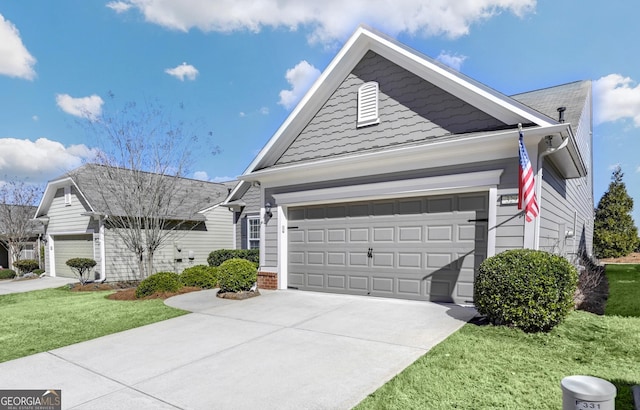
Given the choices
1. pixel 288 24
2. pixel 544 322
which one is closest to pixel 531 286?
pixel 544 322

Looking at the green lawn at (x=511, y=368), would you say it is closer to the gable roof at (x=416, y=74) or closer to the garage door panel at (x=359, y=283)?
the garage door panel at (x=359, y=283)

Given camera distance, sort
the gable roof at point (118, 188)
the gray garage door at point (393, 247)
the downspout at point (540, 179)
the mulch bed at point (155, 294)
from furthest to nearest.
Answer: the gable roof at point (118, 188), the mulch bed at point (155, 294), the gray garage door at point (393, 247), the downspout at point (540, 179)

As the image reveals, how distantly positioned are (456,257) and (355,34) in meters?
5.80

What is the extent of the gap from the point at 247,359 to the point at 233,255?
11280mm

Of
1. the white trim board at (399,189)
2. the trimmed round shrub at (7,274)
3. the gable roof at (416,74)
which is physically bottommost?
the trimmed round shrub at (7,274)

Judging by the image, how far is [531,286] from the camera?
4.83 m

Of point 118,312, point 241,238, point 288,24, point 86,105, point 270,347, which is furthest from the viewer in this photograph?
point 241,238

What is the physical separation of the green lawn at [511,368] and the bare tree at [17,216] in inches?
921

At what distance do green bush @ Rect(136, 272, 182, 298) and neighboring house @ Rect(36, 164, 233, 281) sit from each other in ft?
11.1

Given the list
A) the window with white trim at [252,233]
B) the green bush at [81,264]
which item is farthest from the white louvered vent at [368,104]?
the green bush at [81,264]

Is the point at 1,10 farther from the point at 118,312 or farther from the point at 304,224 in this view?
the point at 304,224

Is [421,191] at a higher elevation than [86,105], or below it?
below

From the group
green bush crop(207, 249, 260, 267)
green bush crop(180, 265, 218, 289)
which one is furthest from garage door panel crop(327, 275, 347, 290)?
green bush crop(207, 249, 260, 267)

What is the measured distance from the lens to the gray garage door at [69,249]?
50.9ft
